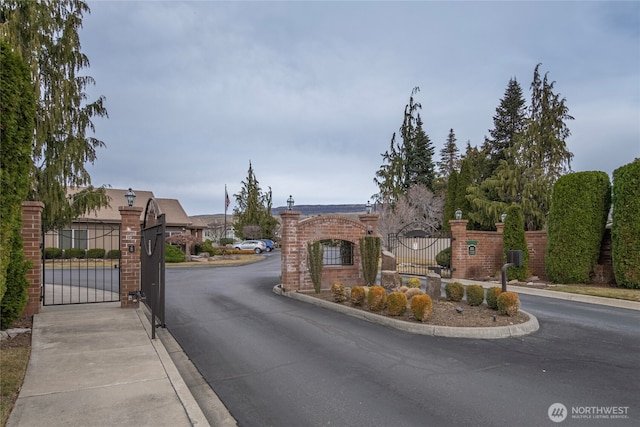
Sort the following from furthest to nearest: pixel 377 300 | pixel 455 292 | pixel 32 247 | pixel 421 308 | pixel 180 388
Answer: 1. pixel 455 292
2. pixel 377 300
3. pixel 32 247
4. pixel 421 308
5. pixel 180 388

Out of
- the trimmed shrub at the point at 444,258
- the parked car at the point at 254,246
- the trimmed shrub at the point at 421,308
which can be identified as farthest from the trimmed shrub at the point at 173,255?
the trimmed shrub at the point at 421,308

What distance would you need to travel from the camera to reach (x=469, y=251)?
52.6 feet

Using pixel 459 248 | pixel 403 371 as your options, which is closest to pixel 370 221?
pixel 459 248

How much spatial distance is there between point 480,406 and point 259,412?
219 cm

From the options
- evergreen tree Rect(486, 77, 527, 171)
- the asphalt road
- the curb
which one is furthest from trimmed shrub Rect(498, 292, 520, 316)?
evergreen tree Rect(486, 77, 527, 171)

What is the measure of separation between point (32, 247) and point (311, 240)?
6858 mm

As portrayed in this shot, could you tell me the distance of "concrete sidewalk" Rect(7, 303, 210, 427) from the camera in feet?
11.6

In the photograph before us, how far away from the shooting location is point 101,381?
14.5 feet

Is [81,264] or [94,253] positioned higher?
[94,253]

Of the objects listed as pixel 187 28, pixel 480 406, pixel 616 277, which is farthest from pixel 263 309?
pixel 616 277

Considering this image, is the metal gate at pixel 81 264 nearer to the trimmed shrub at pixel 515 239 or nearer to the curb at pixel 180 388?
the curb at pixel 180 388

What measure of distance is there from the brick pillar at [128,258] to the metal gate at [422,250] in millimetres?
10068

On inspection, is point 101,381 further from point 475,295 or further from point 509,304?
point 475,295

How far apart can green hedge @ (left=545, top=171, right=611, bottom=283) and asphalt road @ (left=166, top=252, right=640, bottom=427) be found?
532 centimetres
